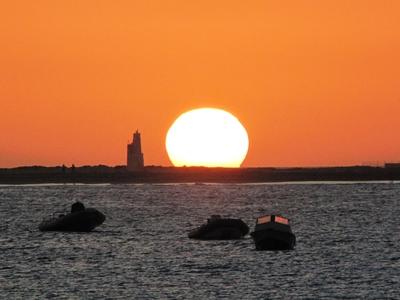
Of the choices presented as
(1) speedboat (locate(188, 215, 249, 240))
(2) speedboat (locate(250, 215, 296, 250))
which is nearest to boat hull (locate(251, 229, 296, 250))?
(2) speedboat (locate(250, 215, 296, 250))

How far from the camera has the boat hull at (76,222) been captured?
4222 inches

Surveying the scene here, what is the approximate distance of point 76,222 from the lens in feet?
352

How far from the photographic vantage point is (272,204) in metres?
179

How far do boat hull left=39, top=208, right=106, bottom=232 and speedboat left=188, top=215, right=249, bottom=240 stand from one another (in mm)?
14135

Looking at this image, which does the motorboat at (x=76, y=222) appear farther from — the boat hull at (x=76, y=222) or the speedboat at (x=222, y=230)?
the speedboat at (x=222, y=230)

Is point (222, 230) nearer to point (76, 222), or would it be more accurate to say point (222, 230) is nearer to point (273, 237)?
point (273, 237)

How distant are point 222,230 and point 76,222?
56.1ft

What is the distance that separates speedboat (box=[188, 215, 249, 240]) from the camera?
95750 mm

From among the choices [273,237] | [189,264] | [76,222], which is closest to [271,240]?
[273,237]

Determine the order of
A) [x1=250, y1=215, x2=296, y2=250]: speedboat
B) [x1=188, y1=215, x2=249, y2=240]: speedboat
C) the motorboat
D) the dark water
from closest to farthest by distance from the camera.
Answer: the dark water
[x1=250, y1=215, x2=296, y2=250]: speedboat
[x1=188, y1=215, x2=249, y2=240]: speedboat
the motorboat

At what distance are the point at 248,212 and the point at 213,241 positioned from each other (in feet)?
189

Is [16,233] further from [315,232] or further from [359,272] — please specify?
[359,272]

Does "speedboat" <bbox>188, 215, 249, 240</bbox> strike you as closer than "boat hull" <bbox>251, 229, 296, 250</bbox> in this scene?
No

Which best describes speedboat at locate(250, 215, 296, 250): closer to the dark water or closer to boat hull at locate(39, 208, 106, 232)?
the dark water
